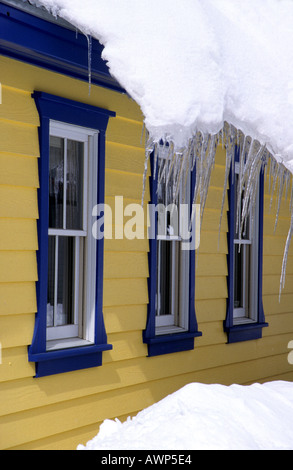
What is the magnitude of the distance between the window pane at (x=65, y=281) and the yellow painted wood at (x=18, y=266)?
15.9 inches

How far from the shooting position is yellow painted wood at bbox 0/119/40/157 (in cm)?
368

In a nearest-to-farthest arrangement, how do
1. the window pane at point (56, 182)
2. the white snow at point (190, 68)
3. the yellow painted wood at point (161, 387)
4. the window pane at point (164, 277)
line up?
the white snow at point (190, 68)
the yellow painted wood at point (161, 387)
the window pane at point (56, 182)
the window pane at point (164, 277)

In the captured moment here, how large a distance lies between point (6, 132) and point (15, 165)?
0.22 metres

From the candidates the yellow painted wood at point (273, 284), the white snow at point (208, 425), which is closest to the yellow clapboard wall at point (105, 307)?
the yellow painted wood at point (273, 284)

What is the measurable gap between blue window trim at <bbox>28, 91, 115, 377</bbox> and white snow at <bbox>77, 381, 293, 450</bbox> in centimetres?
127

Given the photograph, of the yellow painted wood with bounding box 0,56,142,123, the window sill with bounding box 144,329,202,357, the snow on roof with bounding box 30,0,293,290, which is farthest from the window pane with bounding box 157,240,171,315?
the snow on roof with bounding box 30,0,293,290

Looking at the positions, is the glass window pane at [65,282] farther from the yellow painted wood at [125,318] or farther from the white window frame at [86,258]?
the yellow painted wood at [125,318]

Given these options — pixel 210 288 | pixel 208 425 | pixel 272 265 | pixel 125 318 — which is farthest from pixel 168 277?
pixel 208 425

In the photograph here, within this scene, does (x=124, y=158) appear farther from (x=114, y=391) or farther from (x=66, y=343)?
(x=114, y=391)

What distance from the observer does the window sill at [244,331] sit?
5.75 metres

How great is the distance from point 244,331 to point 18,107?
3.45 m

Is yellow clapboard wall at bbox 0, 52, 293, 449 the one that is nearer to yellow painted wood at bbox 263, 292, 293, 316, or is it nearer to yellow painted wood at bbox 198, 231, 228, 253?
yellow painted wood at bbox 198, 231, 228, 253

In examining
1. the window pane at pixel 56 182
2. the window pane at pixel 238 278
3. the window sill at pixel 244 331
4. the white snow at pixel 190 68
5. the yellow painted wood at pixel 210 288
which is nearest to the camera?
the white snow at pixel 190 68
